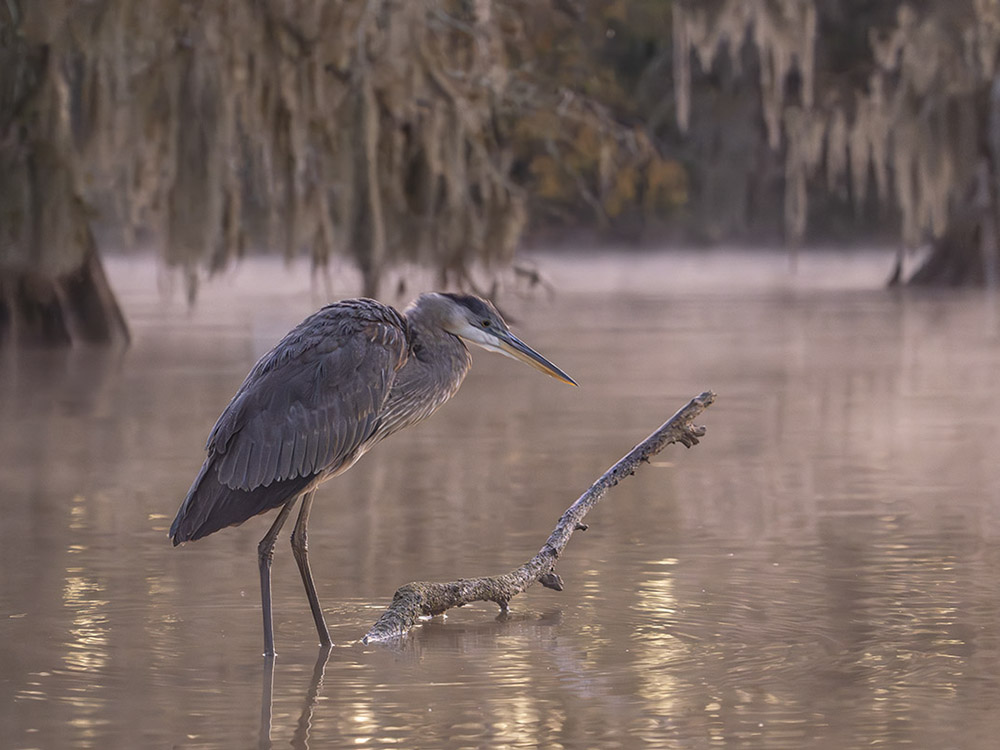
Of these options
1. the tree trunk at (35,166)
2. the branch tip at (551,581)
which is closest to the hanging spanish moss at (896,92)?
the tree trunk at (35,166)

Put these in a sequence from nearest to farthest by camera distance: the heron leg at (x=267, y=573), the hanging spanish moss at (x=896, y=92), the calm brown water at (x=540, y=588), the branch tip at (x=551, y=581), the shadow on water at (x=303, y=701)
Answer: the shadow on water at (x=303, y=701), the calm brown water at (x=540, y=588), the heron leg at (x=267, y=573), the branch tip at (x=551, y=581), the hanging spanish moss at (x=896, y=92)

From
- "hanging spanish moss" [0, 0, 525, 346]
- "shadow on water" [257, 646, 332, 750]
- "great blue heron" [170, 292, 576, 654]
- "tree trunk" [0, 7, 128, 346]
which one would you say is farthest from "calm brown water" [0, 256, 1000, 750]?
"hanging spanish moss" [0, 0, 525, 346]

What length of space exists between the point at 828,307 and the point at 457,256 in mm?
8340

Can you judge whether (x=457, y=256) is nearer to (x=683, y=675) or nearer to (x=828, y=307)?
(x=828, y=307)

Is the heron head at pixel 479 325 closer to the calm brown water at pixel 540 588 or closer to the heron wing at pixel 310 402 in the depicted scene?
the heron wing at pixel 310 402

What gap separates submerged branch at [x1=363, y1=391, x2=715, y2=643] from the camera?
541 centimetres

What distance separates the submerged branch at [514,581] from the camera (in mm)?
5410

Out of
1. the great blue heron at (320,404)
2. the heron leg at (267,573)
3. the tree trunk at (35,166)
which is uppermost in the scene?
the tree trunk at (35,166)

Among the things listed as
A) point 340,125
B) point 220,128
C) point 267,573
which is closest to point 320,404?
point 267,573

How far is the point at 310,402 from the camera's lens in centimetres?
533

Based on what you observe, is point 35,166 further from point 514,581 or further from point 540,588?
point 514,581

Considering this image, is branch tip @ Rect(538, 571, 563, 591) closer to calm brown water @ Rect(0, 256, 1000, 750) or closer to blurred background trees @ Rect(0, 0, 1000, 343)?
calm brown water @ Rect(0, 256, 1000, 750)

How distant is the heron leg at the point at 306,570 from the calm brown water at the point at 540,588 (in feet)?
0.21

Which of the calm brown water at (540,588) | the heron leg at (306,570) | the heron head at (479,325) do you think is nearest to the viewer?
the calm brown water at (540,588)
